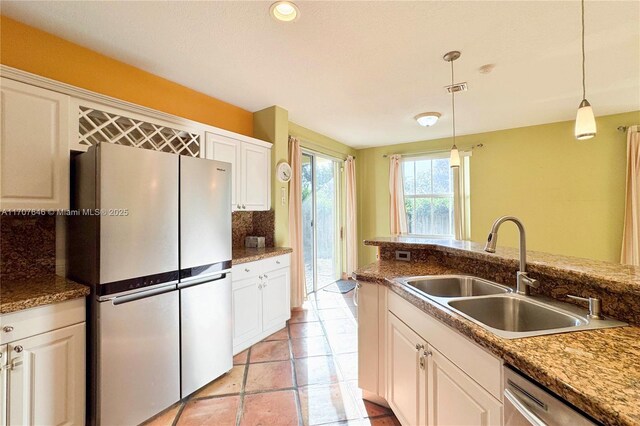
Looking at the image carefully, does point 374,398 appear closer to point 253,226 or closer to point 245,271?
point 245,271

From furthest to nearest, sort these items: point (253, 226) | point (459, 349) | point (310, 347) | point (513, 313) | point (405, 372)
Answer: point (253, 226), point (310, 347), point (405, 372), point (513, 313), point (459, 349)

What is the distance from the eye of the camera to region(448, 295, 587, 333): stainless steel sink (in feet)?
3.70

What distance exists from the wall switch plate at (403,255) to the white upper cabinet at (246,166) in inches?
61.5

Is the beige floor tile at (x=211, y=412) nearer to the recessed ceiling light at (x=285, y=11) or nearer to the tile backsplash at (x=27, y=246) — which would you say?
the tile backsplash at (x=27, y=246)

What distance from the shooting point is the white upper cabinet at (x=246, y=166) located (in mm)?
2507

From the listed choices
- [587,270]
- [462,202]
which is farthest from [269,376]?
[462,202]

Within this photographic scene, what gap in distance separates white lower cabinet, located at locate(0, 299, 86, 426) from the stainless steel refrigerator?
6cm

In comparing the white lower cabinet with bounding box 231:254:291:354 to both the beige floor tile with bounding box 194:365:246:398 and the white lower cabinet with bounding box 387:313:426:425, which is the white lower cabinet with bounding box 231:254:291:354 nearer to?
the beige floor tile with bounding box 194:365:246:398

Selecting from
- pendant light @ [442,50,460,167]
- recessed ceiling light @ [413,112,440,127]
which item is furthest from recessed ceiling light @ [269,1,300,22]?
recessed ceiling light @ [413,112,440,127]

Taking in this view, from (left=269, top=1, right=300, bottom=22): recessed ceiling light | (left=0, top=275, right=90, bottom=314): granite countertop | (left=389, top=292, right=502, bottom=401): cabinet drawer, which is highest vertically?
(left=269, top=1, right=300, bottom=22): recessed ceiling light

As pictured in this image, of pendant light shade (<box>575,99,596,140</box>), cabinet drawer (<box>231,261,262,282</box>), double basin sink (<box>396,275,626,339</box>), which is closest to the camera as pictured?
double basin sink (<box>396,275,626,339</box>)

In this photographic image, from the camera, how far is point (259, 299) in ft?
8.46

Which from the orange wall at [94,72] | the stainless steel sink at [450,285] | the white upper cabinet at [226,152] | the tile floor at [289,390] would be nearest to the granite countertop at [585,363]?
the stainless steel sink at [450,285]

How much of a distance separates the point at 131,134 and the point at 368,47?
1.90 m
